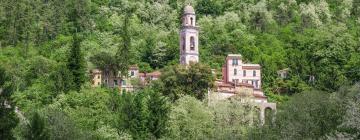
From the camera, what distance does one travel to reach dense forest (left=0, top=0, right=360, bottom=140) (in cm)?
4219

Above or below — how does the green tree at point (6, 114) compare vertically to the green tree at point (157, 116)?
above

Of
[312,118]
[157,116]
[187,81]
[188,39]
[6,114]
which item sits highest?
[188,39]

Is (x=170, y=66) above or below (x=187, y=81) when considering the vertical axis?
above

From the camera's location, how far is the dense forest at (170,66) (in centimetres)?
4219

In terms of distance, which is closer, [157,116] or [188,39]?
[157,116]

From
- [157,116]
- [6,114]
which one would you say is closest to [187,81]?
[157,116]

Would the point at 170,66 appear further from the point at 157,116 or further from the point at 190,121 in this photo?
the point at 157,116

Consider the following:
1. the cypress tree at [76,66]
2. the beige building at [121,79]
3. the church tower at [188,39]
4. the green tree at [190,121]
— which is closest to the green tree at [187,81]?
the green tree at [190,121]

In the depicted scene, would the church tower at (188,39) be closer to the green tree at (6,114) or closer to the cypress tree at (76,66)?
the cypress tree at (76,66)

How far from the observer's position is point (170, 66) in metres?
73.8

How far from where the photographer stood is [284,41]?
335 ft

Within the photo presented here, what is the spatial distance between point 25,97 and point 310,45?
4054 cm

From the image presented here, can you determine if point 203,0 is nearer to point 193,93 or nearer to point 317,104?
point 193,93

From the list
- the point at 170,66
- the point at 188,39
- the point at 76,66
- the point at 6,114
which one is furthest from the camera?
the point at 188,39
